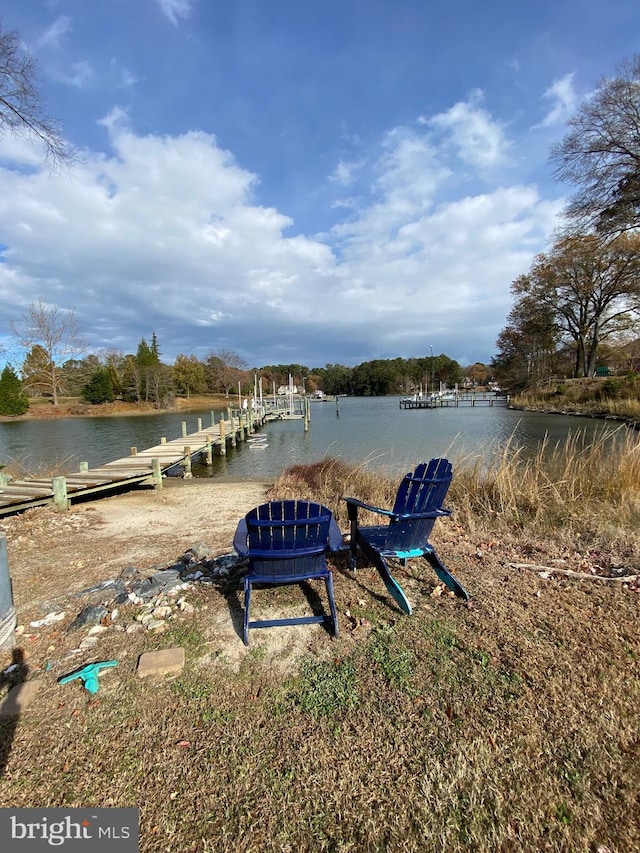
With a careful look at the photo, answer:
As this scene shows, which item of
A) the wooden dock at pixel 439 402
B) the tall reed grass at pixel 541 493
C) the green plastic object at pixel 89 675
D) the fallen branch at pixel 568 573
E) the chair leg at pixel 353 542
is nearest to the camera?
the green plastic object at pixel 89 675

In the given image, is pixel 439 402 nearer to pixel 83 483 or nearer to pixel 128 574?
pixel 83 483

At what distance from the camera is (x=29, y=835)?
133 cm

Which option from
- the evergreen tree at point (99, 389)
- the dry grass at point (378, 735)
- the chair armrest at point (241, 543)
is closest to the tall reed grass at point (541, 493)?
the dry grass at point (378, 735)

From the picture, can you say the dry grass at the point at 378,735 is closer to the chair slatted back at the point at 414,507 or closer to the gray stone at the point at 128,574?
the chair slatted back at the point at 414,507

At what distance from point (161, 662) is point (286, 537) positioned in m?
0.95

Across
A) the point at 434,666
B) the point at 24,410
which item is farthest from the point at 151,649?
the point at 24,410

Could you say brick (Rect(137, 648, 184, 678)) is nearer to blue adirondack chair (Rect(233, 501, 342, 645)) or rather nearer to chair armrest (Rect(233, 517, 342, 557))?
blue adirondack chair (Rect(233, 501, 342, 645))

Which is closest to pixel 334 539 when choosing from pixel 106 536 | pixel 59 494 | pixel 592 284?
pixel 106 536

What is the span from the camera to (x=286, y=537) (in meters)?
2.46

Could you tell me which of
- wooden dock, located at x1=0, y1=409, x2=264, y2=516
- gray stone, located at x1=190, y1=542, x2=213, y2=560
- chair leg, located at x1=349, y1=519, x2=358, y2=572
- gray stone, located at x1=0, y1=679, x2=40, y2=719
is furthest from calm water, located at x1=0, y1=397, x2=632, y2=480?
gray stone, located at x1=0, y1=679, x2=40, y2=719

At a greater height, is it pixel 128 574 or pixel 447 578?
pixel 447 578

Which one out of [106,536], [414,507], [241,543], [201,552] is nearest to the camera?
[241,543]

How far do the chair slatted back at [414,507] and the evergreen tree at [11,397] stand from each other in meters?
42.0

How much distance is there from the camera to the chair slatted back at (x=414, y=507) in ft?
9.20
